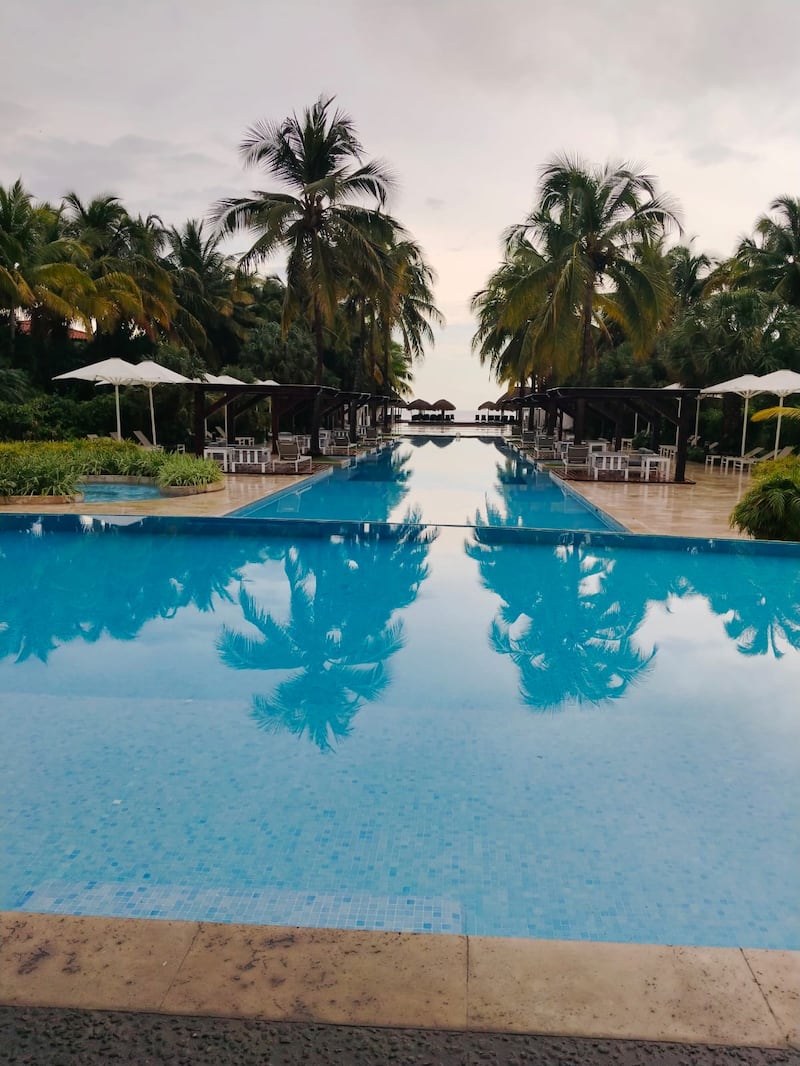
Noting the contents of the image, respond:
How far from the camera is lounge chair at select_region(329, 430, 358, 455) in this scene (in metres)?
27.2

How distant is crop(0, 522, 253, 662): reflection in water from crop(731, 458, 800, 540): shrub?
7.27m

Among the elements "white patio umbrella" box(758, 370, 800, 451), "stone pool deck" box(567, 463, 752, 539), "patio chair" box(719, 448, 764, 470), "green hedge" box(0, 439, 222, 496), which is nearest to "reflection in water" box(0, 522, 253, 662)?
"green hedge" box(0, 439, 222, 496)

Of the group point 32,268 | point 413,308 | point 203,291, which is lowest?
point 32,268

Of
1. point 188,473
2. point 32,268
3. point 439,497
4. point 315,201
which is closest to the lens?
point 188,473

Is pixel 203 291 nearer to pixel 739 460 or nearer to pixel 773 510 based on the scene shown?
pixel 739 460

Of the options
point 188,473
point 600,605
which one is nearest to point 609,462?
point 188,473

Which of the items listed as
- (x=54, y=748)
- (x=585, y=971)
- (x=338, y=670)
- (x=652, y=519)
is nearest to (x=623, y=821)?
(x=585, y=971)

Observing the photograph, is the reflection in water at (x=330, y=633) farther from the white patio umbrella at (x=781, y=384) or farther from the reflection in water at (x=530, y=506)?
the white patio umbrella at (x=781, y=384)

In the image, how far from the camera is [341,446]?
27547 mm

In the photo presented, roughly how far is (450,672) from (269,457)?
16.6 m

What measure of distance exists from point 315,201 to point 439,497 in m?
9.96

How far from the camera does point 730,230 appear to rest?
97.5 feet

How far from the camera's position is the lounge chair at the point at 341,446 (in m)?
27.2

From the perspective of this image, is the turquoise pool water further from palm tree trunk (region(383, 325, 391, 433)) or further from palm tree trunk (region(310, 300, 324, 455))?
palm tree trunk (region(383, 325, 391, 433))
